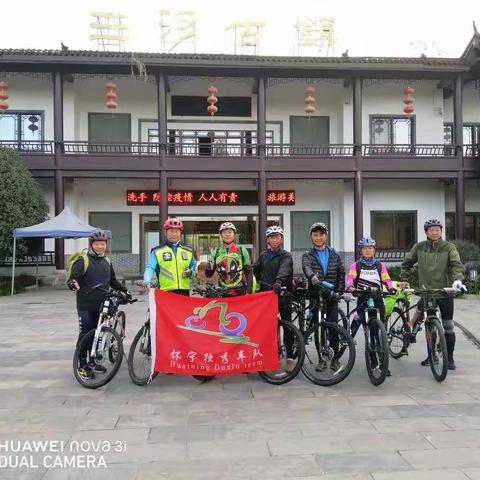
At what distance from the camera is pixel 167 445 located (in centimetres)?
364

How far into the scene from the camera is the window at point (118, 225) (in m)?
18.9

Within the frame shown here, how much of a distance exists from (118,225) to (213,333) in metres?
14.5

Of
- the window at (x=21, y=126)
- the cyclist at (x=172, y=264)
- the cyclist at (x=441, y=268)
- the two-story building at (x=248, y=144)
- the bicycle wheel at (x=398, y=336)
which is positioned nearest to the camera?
the cyclist at (x=172, y=264)

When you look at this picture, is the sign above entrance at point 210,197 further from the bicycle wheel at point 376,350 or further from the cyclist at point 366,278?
the bicycle wheel at point 376,350

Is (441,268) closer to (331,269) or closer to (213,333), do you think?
(331,269)

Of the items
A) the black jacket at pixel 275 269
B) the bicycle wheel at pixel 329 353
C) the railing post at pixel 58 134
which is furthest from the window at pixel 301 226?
the bicycle wheel at pixel 329 353

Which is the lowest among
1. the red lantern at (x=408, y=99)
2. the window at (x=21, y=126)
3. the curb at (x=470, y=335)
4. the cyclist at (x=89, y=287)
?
the curb at (x=470, y=335)

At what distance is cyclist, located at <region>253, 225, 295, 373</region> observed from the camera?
18.0 feet

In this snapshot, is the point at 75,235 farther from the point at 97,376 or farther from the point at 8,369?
the point at 97,376

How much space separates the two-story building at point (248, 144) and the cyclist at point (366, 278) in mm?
11645

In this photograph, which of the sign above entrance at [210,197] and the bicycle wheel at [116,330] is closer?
the bicycle wheel at [116,330]

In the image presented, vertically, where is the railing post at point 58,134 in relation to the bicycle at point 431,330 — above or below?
above

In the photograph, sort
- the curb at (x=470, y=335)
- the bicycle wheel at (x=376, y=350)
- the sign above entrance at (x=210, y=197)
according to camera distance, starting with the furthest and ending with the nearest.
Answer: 1. the sign above entrance at (x=210, y=197)
2. the curb at (x=470, y=335)
3. the bicycle wheel at (x=376, y=350)

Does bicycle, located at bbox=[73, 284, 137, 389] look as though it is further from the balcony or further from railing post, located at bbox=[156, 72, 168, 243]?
the balcony
